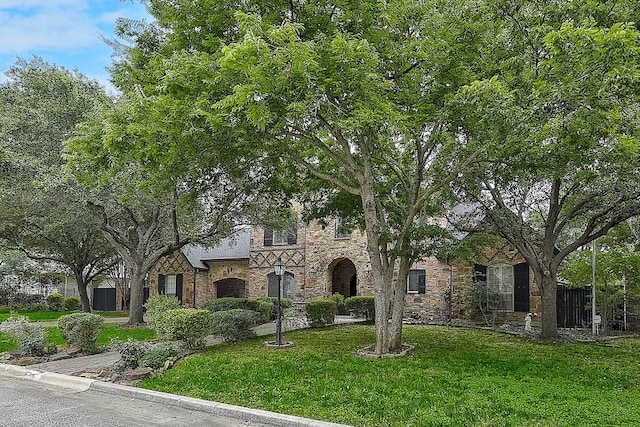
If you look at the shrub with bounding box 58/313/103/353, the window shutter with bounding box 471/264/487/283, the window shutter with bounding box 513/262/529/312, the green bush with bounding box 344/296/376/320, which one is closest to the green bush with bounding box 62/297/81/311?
the green bush with bounding box 344/296/376/320

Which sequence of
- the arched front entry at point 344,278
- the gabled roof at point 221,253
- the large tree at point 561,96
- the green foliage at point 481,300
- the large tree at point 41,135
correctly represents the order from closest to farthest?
1. the large tree at point 561,96
2. the large tree at point 41,135
3. the green foliage at point 481,300
4. the arched front entry at point 344,278
5. the gabled roof at point 221,253

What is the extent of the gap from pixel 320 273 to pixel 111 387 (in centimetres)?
1593

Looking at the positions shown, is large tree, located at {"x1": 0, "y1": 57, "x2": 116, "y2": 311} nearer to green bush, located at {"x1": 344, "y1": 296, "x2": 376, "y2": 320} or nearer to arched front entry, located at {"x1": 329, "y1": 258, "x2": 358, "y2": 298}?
green bush, located at {"x1": 344, "y1": 296, "x2": 376, "y2": 320}

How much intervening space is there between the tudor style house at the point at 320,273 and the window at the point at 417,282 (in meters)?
0.04

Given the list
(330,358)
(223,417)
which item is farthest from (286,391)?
(330,358)

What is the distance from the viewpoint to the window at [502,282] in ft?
63.4

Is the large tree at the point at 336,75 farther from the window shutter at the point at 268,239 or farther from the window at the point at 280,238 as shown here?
the window shutter at the point at 268,239

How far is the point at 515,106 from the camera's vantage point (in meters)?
8.16

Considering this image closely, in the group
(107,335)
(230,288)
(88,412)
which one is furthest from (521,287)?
(88,412)

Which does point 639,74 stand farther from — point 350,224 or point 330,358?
point 350,224

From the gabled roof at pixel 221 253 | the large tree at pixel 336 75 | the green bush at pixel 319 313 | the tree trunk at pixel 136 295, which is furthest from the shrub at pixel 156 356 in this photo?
the gabled roof at pixel 221 253

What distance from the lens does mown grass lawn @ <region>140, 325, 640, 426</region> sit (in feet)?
21.9

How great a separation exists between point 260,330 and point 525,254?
7808 millimetres

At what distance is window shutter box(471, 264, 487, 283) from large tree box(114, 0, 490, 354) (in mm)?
8855
